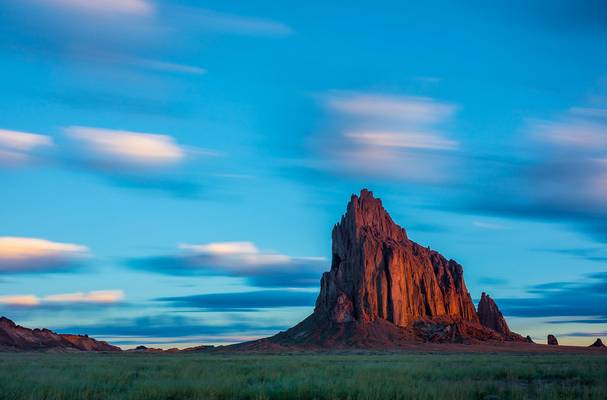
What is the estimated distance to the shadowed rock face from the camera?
175 meters

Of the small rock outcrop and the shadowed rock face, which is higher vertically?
the shadowed rock face

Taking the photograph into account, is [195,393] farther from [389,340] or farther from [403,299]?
[403,299]

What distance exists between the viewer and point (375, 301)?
177 meters

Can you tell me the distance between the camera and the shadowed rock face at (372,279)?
6905 inches

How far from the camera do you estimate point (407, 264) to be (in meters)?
192

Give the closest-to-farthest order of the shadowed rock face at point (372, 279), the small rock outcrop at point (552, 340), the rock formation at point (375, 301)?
the rock formation at point (375, 301) < the shadowed rock face at point (372, 279) < the small rock outcrop at point (552, 340)

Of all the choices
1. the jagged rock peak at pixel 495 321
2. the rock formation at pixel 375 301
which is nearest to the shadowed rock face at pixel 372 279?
the rock formation at pixel 375 301

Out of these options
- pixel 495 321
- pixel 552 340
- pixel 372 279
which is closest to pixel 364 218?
pixel 372 279

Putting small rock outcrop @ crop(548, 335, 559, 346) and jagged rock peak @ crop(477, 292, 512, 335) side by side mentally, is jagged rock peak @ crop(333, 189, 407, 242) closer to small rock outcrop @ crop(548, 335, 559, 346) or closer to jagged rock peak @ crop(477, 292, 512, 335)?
jagged rock peak @ crop(477, 292, 512, 335)

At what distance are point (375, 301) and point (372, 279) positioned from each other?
5664mm

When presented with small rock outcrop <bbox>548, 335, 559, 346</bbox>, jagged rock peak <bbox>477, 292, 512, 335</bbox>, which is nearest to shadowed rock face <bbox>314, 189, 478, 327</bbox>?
jagged rock peak <bbox>477, 292, 512, 335</bbox>

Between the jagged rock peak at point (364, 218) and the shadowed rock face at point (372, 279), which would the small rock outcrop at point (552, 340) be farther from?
the jagged rock peak at point (364, 218)

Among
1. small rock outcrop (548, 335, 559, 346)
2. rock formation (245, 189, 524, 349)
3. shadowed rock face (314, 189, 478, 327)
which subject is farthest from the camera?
small rock outcrop (548, 335, 559, 346)

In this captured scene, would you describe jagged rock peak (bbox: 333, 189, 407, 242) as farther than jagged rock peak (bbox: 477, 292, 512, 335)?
No
